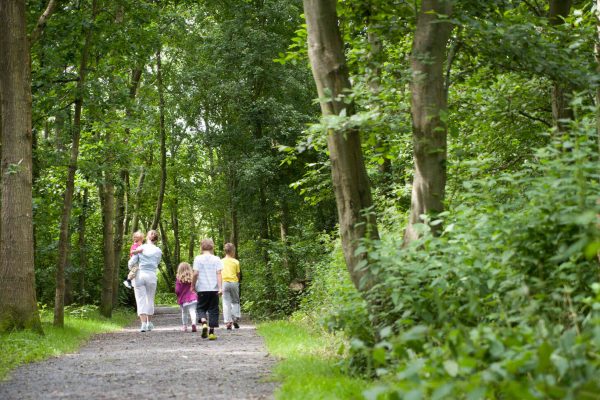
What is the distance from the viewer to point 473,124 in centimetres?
1417

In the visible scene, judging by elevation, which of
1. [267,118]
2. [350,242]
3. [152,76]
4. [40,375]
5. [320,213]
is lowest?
[40,375]

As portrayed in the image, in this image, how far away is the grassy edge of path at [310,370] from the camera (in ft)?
22.1

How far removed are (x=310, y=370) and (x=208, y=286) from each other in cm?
741

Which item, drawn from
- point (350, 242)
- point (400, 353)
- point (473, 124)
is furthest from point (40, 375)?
point (473, 124)

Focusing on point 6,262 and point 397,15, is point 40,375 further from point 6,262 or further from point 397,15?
point 397,15

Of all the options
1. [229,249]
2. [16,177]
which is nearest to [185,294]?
[229,249]

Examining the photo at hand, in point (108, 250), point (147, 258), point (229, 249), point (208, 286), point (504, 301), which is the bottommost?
point (504, 301)

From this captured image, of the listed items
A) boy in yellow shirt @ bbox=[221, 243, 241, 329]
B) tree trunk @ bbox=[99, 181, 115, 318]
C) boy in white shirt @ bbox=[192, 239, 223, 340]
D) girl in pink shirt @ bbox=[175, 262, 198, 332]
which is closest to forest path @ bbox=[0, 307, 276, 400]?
boy in white shirt @ bbox=[192, 239, 223, 340]

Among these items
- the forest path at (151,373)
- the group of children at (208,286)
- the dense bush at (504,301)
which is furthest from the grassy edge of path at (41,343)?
the dense bush at (504,301)

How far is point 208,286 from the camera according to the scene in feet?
50.5

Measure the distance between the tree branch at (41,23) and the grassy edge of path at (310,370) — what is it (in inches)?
296

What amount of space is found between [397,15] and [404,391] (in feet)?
20.5

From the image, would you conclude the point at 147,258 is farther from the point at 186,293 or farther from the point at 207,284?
the point at 207,284

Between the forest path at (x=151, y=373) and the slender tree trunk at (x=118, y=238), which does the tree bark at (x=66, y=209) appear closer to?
the forest path at (x=151, y=373)
